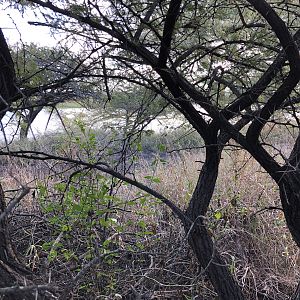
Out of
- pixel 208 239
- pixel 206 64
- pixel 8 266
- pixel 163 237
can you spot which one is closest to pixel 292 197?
pixel 208 239

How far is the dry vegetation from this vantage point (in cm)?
236

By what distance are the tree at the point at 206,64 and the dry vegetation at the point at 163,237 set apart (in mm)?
422

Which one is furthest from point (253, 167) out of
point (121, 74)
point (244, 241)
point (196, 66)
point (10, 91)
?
point (10, 91)

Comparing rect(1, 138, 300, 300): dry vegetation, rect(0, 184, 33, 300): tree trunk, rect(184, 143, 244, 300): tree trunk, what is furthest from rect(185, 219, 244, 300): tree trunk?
rect(0, 184, 33, 300): tree trunk

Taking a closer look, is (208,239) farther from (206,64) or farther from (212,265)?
(206,64)

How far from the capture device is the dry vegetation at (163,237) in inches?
93.0

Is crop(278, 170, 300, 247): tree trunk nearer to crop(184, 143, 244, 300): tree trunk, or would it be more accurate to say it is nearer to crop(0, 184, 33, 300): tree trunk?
crop(184, 143, 244, 300): tree trunk

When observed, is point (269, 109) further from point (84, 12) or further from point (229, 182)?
point (229, 182)

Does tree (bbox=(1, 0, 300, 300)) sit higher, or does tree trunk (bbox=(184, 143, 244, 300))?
tree (bbox=(1, 0, 300, 300))

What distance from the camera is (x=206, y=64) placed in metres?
2.11

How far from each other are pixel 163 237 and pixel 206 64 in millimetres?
1356

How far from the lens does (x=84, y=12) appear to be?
1.62 m

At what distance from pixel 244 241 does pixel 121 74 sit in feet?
5.51

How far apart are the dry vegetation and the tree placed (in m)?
0.42
